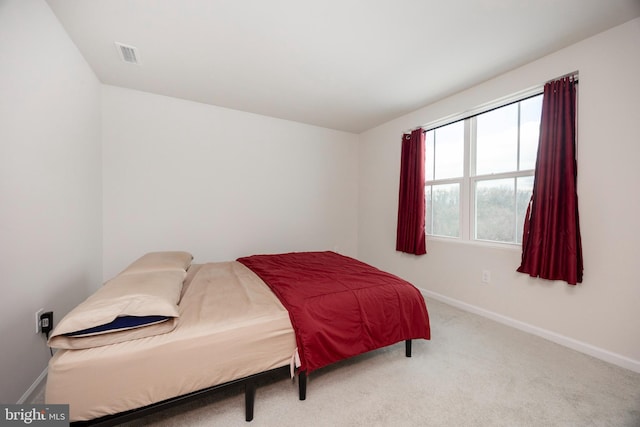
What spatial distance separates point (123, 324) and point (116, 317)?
0.05m

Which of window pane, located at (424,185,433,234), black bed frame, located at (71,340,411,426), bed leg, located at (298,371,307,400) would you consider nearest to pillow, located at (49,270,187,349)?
black bed frame, located at (71,340,411,426)

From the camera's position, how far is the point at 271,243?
3836 mm

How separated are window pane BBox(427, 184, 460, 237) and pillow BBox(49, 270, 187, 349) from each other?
312 cm

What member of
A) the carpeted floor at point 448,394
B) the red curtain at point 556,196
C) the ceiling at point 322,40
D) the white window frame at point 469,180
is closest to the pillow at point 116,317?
the carpeted floor at point 448,394

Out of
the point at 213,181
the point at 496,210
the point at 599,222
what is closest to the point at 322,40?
the point at 213,181

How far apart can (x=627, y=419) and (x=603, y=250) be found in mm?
1170

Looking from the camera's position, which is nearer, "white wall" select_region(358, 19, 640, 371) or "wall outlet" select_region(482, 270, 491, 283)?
"white wall" select_region(358, 19, 640, 371)

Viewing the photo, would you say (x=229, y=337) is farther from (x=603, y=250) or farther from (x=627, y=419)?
(x=603, y=250)

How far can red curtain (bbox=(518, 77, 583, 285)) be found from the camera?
6.68 ft

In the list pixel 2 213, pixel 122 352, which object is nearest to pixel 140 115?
pixel 2 213

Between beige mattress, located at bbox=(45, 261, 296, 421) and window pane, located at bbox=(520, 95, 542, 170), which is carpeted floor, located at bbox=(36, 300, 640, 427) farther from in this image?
window pane, located at bbox=(520, 95, 542, 170)

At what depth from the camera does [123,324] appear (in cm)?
113

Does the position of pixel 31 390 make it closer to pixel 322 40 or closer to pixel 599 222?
pixel 322 40

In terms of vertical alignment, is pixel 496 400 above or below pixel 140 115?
below
